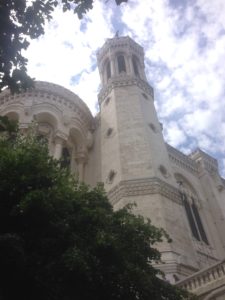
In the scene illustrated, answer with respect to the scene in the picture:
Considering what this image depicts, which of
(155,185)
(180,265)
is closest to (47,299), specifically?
(180,265)

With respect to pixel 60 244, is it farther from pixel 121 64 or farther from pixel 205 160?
pixel 121 64

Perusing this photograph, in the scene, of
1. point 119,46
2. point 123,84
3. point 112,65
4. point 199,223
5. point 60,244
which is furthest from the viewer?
point 119,46

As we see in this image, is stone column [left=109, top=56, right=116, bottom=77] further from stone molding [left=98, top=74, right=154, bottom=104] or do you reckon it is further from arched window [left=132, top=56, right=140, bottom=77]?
arched window [left=132, top=56, right=140, bottom=77]

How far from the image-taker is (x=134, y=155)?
15680 millimetres

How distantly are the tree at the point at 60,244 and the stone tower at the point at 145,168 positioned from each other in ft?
15.3

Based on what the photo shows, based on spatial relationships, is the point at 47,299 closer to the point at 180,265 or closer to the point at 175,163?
the point at 180,265

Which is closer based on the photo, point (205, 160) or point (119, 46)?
point (205, 160)

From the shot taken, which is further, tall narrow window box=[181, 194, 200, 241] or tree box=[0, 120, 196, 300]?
tall narrow window box=[181, 194, 200, 241]

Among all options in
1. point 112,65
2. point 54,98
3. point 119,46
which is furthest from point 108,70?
point 54,98

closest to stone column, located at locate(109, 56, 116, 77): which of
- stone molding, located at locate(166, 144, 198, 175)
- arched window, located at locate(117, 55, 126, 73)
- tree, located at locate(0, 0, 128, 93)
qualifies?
arched window, located at locate(117, 55, 126, 73)

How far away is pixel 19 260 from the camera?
20.0 ft

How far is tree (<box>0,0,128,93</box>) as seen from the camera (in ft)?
15.1

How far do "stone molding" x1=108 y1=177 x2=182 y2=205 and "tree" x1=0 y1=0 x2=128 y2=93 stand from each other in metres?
9.82

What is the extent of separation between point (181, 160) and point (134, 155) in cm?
557
